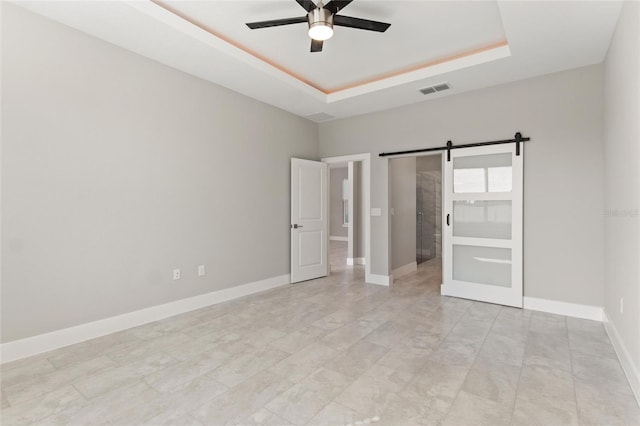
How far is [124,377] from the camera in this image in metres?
2.27

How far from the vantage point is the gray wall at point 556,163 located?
348 centimetres

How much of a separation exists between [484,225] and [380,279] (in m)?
1.80

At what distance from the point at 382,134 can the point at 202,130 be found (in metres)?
2.77

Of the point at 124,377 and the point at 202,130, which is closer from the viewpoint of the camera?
the point at 124,377

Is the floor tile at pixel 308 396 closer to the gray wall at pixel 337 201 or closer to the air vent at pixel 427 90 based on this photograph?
the air vent at pixel 427 90

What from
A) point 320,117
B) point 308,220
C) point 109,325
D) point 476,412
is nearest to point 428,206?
point 308,220

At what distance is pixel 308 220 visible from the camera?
542cm

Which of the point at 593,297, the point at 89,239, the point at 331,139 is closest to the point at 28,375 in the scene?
the point at 89,239

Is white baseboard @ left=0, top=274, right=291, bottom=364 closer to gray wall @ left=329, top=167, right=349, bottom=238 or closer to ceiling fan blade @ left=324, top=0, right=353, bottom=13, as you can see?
ceiling fan blade @ left=324, top=0, right=353, bottom=13

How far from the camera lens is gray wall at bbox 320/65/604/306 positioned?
3480mm

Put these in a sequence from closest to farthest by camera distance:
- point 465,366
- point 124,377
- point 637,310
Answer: point 637,310 < point 124,377 < point 465,366

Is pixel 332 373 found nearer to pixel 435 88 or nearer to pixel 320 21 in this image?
pixel 320 21

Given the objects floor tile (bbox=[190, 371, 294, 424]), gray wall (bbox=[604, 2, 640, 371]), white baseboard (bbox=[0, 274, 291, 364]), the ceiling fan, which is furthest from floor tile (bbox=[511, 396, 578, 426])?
white baseboard (bbox=[0, 274, 291, 364])

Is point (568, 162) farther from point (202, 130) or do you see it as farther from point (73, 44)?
point (73, 44)
